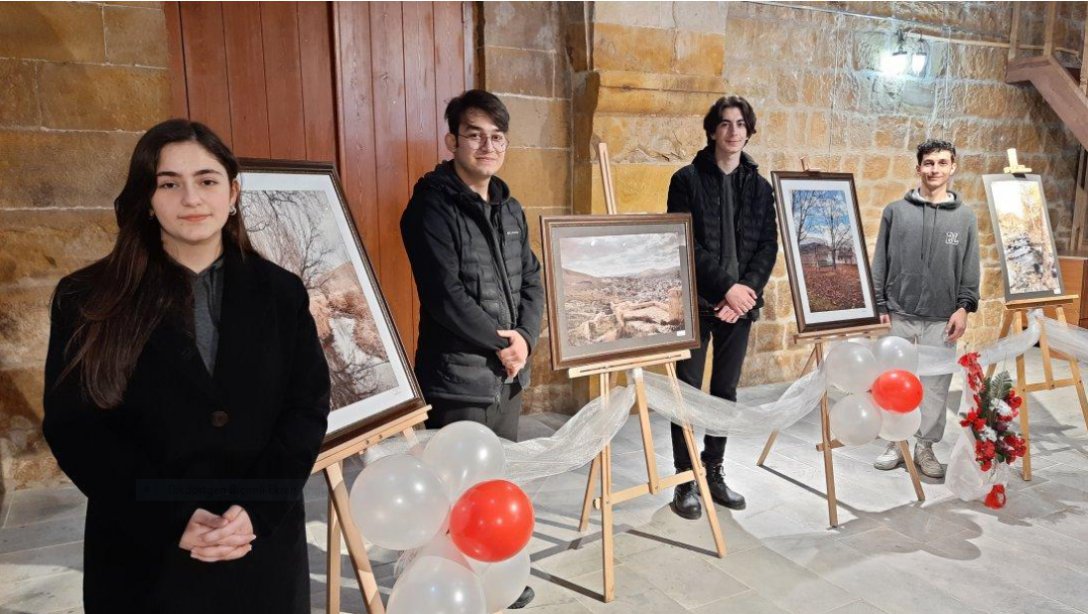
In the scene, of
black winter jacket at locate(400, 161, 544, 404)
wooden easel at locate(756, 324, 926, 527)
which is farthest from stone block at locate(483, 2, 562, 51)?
wooden easel at locate(756, 324, 926, 527)

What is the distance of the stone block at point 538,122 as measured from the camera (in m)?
4.19

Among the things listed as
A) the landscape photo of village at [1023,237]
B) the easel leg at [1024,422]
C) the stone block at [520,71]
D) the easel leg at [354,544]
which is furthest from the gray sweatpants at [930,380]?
the easel leg at [354,544]

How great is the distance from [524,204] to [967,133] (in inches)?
161

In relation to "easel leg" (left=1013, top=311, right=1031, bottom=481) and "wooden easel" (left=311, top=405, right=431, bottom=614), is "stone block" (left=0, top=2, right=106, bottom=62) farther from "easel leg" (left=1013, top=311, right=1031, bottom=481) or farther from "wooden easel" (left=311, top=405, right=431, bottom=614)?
"easel leg" (left=1013, top=311, right=1031, bottom=481)

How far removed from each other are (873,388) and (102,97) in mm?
3520

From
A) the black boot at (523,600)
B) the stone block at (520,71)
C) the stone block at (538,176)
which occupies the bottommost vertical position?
Answer: the black boot at (523,600)

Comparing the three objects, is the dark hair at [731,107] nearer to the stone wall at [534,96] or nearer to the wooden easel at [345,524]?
the stone wall at [534,96]

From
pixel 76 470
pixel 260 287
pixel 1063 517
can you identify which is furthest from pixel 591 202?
pixel 76 470

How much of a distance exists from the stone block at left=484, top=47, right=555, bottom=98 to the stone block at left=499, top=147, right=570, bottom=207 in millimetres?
339

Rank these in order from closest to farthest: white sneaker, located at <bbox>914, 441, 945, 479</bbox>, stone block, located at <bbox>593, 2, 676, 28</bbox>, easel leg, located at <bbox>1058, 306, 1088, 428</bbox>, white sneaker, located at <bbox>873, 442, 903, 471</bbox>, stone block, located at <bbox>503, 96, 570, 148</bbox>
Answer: white sneaker, located at <bbox>914, 441, 945, 479</bbox>, white sneaker, located at <bbox>873, 442, 903, 471</bbox>, easel leg, located at <bbox>1058, 306, 1088, 428</bbox>, stone block, located at <bbox>593, 2, 676, 28</bbox>, stone block, located at <bbox>503, 96, 570, 148</bbox>

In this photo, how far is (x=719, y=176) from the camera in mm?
2914

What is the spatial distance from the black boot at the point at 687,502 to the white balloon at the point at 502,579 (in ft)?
3.98

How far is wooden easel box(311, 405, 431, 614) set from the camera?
6.09 ft

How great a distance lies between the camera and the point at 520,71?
13.8ft
